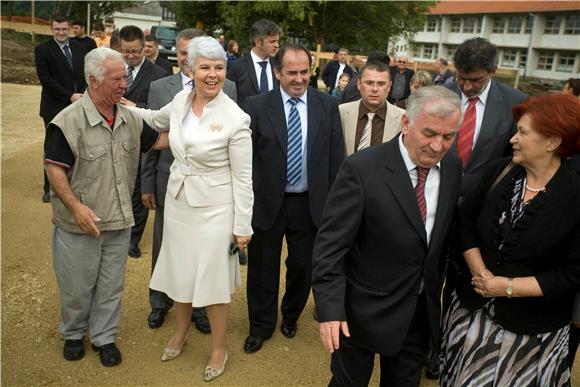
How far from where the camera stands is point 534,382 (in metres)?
2.56

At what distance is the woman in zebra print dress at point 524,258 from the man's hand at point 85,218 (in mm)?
2231

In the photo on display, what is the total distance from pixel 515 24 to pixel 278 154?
53658mm

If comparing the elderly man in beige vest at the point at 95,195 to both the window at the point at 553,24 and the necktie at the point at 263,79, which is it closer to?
the necktie at the point at 263,79

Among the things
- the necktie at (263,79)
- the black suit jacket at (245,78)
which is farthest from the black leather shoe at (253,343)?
the necktie at (263,79)

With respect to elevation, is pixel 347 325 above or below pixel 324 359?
above

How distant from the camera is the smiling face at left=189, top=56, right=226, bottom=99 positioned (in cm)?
313

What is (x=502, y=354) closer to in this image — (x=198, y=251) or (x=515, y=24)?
(x=198, y=251)

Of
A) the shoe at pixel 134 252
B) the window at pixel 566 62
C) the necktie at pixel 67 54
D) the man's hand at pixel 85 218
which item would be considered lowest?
the shoe at pixel 134 252

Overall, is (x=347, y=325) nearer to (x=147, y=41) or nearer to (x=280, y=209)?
(x=280, y=209)

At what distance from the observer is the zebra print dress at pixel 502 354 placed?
2.54 metres

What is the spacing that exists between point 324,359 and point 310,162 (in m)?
1.53

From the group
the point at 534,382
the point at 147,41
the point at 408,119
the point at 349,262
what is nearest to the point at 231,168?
the point at 349,262

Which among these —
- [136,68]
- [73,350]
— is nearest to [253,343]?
[73,350]

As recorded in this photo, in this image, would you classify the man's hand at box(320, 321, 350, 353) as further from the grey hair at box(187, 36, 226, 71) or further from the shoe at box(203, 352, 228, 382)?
the grey hair at box(187, 36, 226, 71)
